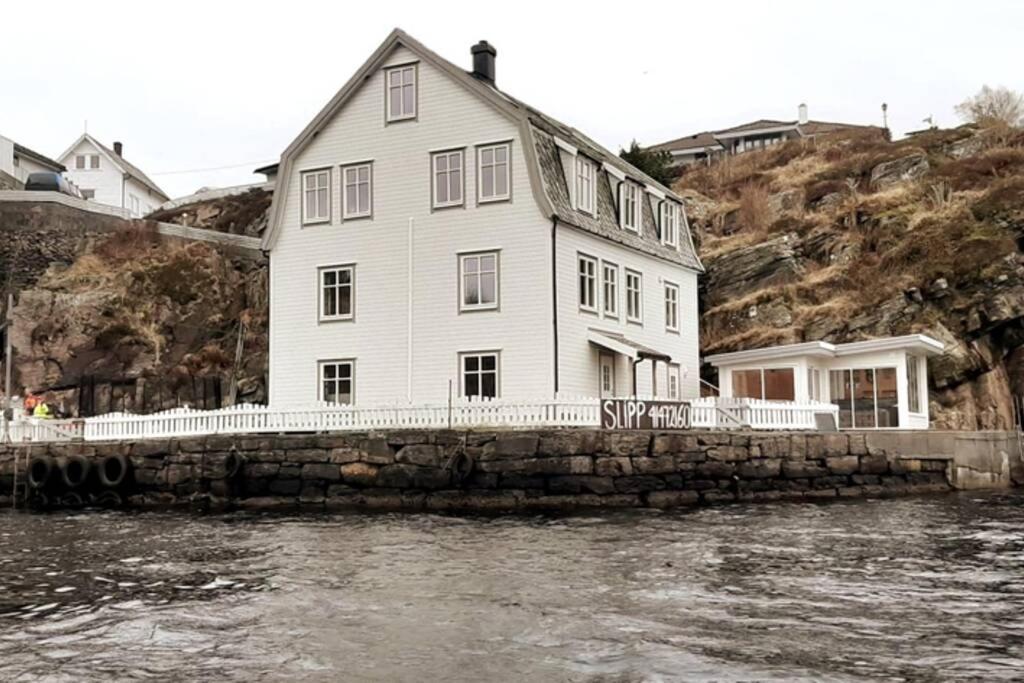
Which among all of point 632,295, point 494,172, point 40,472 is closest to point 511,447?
point 494,172

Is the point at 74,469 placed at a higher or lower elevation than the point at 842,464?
higher

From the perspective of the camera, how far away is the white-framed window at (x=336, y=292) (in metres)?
30.8

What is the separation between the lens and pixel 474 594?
12453 mm

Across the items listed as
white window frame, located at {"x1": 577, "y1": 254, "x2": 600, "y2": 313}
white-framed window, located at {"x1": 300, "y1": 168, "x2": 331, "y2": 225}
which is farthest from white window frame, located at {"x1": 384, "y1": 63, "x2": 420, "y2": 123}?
white window frame, located at {"x1": 577, "y1": 254, "x2": 600, "y2": 313}

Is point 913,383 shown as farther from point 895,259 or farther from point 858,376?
point 895,259

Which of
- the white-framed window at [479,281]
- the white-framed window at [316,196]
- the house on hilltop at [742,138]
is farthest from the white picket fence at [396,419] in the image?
the house on hilltop at [742,138]

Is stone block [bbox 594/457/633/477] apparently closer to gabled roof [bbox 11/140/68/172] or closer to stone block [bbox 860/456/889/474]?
stone block [bbox 860/456/889/474]

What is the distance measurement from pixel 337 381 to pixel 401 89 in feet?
29.5

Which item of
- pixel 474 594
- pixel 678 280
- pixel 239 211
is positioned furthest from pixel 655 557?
pixel 239 211

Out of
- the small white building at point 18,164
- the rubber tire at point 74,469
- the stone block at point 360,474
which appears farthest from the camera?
the small white building at point 18,164

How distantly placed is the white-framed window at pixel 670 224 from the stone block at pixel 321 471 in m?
16.6

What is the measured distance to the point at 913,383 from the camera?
32.0 meters

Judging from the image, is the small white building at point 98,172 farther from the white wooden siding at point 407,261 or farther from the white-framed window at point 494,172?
the white-framed window at point 494,172

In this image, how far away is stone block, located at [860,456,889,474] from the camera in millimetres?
26516
